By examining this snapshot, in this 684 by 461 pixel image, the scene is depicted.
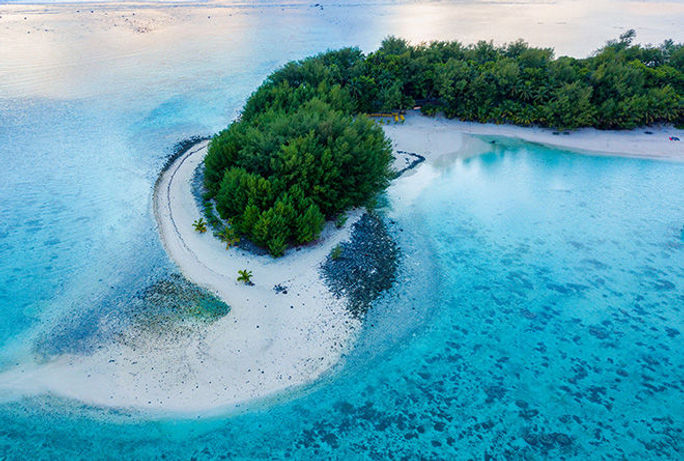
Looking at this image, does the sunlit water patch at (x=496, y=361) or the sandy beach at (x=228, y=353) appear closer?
the sunlit water patch at (x=496, y=361)

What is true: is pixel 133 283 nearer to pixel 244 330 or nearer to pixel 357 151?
pixel 244 330

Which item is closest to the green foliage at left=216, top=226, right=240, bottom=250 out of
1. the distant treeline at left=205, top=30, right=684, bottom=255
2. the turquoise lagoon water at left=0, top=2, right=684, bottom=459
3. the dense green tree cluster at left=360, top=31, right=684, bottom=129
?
the distant treeline at left=205, top=30, right=684, bottom=255

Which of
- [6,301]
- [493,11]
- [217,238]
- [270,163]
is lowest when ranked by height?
[6,301]

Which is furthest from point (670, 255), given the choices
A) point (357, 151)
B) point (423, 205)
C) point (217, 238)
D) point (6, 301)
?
point (6, 301)

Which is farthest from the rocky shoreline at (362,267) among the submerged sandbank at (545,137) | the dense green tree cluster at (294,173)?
the submerged sandbank at (545,137)

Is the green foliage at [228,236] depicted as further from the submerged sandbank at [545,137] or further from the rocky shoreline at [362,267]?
the submerged sandbank at [545,137]
